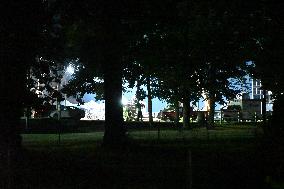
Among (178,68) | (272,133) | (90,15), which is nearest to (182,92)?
(178,68)

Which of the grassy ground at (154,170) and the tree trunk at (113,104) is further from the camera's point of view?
the tree trunk at (113,104)

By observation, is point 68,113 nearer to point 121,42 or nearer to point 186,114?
point 186,114

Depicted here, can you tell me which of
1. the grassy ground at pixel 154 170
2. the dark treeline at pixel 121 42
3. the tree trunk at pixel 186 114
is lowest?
the grassy ground at pixel 154 170

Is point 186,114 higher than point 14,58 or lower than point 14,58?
lower

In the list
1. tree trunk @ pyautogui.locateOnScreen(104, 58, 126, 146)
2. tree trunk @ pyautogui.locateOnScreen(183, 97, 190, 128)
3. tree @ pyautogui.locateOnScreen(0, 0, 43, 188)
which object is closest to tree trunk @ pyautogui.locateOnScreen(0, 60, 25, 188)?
tree @ pyautogui.locateOnScreen(0, 0, 43, 188)

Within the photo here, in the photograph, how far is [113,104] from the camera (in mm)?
25750

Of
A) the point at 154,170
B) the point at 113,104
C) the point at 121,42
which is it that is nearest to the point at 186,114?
the point at 113,104

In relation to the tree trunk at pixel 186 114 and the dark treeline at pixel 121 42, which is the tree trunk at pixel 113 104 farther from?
the tree trunk at pixel 186 114

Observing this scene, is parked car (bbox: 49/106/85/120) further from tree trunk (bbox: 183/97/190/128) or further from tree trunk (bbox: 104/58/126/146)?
tree trunk (bbox: 104/58/126/146)

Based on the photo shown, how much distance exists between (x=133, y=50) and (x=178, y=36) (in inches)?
158

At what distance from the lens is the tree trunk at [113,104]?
2530 cm

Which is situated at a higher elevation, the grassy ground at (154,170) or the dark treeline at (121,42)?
the dark treeline at (121,42)

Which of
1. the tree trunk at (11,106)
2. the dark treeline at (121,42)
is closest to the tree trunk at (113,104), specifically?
the dark treeline at (121,42)

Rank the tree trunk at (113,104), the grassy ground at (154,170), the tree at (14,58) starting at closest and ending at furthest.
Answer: the grassy ground at (154,170)
the tree at (14,58)
the tree trunk at (113,104)
